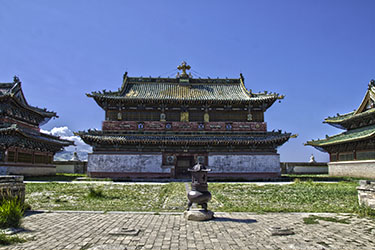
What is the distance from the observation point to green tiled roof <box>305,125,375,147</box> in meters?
25.7

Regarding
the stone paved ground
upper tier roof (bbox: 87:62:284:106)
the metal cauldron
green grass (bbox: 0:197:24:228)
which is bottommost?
the stone paved ground

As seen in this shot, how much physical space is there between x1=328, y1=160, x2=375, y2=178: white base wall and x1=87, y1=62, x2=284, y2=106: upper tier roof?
36.3 ft

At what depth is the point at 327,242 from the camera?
19.1 ft

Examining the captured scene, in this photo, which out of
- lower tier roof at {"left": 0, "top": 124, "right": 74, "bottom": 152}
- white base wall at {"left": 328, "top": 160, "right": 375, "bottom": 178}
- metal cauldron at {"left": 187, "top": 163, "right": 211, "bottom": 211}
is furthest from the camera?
white base wall at {"left": 328, "top": 160, "right": 375, "bottom": 178}

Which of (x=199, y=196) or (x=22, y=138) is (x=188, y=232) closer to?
(x=199, y=196)

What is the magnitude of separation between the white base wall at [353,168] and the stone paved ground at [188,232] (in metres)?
21.6

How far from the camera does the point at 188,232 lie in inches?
260

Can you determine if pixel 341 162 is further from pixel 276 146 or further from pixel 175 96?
pixel 175 96

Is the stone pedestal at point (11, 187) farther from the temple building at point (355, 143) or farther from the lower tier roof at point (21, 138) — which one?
the temple building at point (355, 143)

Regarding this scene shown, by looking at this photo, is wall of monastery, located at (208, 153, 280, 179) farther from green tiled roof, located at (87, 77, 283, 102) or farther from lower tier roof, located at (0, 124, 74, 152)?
lower tier roof, located at (0, 124, 74, 152)

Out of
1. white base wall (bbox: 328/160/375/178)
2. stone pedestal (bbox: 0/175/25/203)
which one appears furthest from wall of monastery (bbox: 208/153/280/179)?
stone pedestal (bbox: 0/175/25/203)

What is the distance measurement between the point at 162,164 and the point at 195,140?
174 inches

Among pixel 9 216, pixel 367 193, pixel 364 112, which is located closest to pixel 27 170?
pixel 9 216

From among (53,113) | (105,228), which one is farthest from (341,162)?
(53,113)
